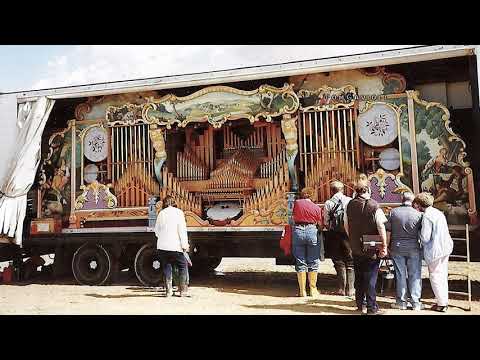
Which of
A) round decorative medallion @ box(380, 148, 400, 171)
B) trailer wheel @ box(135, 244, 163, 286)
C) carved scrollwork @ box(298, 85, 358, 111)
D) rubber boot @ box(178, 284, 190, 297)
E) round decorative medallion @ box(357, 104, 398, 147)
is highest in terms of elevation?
carved scrollwork @ box(298, 85, 358, 111)

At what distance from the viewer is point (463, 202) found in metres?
6.80

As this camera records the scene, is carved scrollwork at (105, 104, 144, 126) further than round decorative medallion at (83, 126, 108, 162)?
No

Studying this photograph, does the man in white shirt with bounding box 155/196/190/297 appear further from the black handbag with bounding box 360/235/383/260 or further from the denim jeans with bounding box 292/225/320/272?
the black handbag with bounding box 360/235/383/260

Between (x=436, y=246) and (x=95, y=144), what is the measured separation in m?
6.35

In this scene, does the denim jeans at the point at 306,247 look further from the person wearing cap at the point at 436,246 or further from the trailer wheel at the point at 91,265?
the trailer wheel at the point at 91,265

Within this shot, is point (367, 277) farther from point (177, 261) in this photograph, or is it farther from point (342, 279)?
point (177, 261)

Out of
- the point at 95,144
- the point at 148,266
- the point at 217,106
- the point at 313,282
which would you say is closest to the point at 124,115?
the point at 95,144

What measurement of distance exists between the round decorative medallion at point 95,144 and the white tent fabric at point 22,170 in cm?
82

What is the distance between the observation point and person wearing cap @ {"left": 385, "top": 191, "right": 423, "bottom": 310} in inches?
229

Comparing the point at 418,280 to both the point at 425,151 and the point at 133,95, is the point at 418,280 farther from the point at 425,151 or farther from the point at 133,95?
the point at 133,95

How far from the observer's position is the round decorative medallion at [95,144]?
9.06 m

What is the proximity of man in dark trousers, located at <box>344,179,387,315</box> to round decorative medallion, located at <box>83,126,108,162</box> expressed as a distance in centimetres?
522

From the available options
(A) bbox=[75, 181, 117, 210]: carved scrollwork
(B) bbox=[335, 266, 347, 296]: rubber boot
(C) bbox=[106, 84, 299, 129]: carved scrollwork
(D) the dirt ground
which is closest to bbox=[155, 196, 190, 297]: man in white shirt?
(D) the dirt ground

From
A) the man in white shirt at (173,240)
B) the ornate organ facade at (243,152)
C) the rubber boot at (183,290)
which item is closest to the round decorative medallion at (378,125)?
the ornate organ facade at (243,152)
